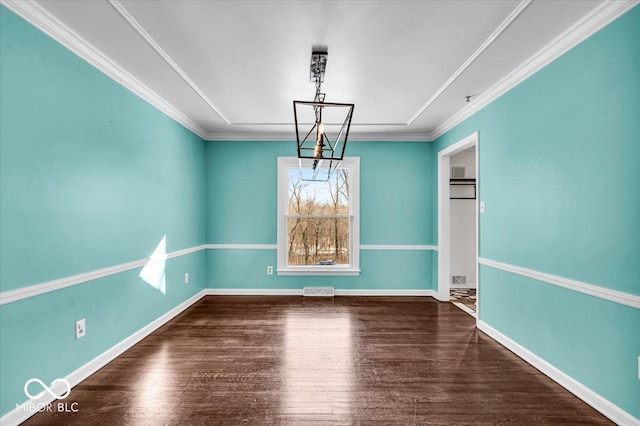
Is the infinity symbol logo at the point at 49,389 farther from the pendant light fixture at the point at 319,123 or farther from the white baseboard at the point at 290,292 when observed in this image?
the white baseboard at the point at 290,292

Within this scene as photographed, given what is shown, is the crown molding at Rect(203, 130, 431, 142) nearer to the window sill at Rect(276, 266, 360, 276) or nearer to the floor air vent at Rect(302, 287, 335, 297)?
the window sill at Rect(276, 266, 360, 276)

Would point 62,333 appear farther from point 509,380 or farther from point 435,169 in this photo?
point 435,169

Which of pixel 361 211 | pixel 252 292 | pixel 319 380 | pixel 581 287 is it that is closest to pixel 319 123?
pixel 319 380

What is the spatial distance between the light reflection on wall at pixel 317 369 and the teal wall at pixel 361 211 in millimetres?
1464

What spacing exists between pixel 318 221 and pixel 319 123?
116 inches

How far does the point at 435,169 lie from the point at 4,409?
5.14 meters

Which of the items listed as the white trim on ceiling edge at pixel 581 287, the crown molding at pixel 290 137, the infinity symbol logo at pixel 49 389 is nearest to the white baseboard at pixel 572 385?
the white trim on ceiling edge at pixel 581 287

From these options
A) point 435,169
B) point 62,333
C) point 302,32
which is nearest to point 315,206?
point 435,169

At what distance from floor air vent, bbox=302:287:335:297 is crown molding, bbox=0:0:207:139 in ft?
10.4

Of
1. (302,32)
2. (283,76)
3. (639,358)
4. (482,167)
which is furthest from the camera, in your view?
(482,167)

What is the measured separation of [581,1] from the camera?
1.98 meters

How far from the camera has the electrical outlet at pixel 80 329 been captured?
8.03 feet

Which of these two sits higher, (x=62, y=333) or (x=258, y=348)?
(x=62, y=333)

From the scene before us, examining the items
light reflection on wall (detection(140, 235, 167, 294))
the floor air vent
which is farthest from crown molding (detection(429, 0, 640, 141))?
light reflection on wall (detection(140, 235, 167, 294))
